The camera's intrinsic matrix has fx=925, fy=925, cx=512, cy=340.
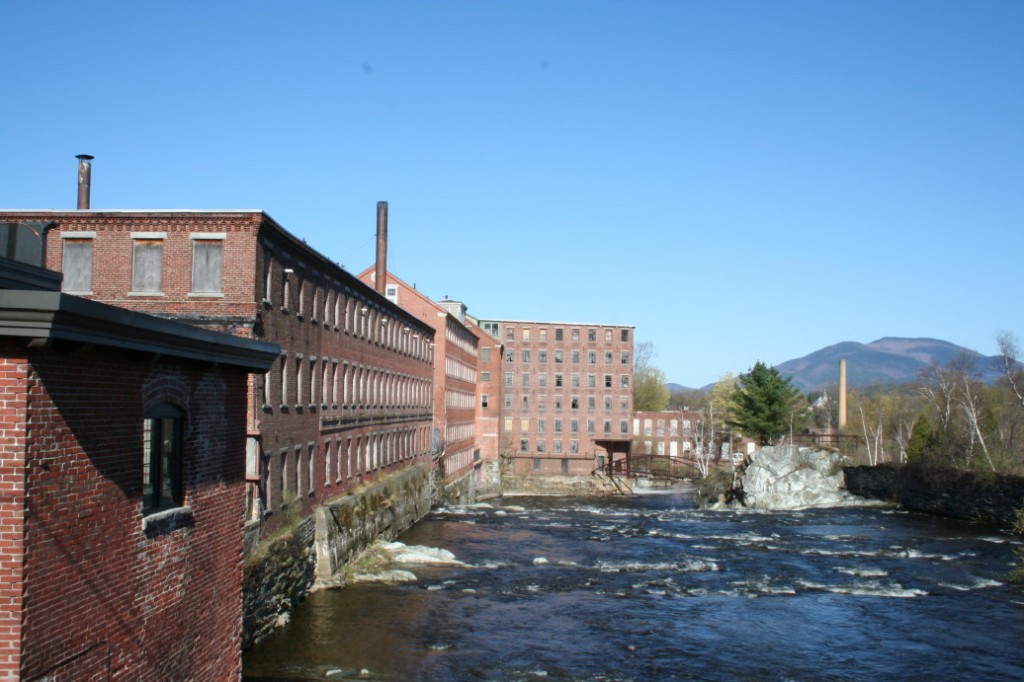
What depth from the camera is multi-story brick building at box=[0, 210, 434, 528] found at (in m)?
27.2

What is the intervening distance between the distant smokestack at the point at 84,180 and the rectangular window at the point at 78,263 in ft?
26.9

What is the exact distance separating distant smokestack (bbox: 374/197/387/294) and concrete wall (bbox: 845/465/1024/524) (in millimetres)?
36297

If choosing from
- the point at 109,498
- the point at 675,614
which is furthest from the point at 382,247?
the point at 109,498

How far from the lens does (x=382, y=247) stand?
6512 cm

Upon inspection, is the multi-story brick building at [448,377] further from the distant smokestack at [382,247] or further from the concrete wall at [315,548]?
the concrete wall at [315,548]

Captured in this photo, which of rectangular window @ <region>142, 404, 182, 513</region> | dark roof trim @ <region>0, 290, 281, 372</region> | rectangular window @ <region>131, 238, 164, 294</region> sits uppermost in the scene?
rectangular window @ <region>131, 238, 164, 294</region>

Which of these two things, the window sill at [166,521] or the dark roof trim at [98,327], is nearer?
the dark roof trim at [98,327]

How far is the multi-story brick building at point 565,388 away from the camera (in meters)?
96.0

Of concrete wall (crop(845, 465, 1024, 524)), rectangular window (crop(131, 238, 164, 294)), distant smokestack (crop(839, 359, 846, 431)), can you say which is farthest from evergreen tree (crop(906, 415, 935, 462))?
rectangular window (crop(131, 238, 164, 294))

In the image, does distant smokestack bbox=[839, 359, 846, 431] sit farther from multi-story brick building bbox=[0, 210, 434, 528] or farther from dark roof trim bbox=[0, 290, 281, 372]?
dark roof trim bbox=[0, 290, 281, 372]

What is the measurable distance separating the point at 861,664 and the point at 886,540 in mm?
24835

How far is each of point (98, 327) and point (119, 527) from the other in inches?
97.7

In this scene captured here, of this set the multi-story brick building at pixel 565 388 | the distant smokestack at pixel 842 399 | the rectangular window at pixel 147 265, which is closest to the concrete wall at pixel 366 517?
the rectangular window at pixel 147 265

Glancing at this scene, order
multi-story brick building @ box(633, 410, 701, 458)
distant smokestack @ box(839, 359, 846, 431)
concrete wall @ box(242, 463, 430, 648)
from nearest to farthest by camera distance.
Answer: concrete wall @ box(242, 463, 430, 648) < distant smokestack @ box(839, 359, 846, 431) < multi-story brick building @ box(633, 410, 701, 458)
